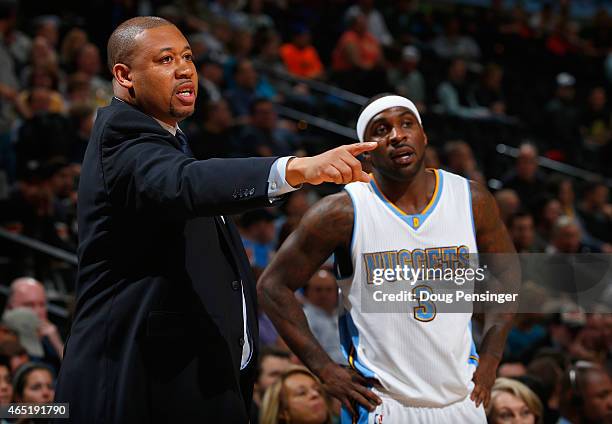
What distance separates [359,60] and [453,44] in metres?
2.60

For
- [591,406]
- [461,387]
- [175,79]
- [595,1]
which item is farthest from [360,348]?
[595,1]

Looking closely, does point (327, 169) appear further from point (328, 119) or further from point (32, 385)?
point (328, 119)

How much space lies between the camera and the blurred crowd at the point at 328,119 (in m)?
5.81

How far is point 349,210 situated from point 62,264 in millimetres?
4017

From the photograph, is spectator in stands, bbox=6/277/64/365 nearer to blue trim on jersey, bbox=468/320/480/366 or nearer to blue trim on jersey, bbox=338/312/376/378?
blue trim on jersey, bbox=338/312/376/378

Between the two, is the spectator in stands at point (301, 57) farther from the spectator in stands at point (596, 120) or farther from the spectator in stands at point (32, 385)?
the spectator in stands at point (32, 385)

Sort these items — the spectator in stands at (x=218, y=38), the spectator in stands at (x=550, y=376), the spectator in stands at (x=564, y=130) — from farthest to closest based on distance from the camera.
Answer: the spectator in stands at (x=564, y=130), the spectator in stands at (x=218, y=38), the spectator in stands at (x=550, y=376)

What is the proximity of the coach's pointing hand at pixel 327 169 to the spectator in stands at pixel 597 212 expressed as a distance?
843cm

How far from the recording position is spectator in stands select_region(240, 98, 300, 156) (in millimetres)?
8773

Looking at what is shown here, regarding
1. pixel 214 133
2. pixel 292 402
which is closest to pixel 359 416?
pixel 292 402

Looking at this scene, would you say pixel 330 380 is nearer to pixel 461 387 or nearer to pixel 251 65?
pixel 461 387

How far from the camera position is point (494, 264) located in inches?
144

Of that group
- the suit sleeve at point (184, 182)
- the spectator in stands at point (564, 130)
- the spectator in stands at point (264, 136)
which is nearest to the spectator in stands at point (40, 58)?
the spectator in stands at point (264, 136)

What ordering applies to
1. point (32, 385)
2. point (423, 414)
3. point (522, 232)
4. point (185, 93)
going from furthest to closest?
point (522, 232) → point (32, 385) → point (423, 414) → point (185, 93)
